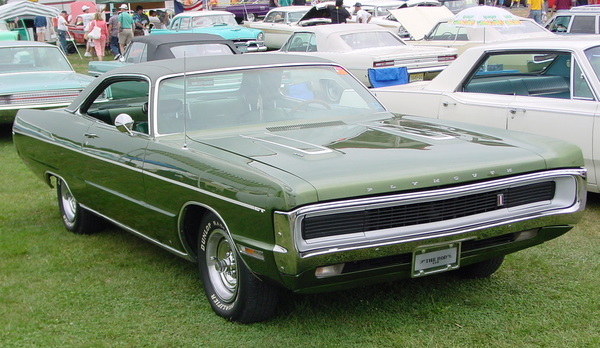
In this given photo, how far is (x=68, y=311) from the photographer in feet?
14.3

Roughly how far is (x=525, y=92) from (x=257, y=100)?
10.5 ft

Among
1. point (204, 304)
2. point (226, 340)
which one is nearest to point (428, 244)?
point (226, 340)

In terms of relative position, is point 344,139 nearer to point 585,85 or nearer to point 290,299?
point 290,299

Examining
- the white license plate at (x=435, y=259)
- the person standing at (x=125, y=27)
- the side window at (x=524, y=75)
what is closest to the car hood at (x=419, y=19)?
the person standing at (x=125, y=27)

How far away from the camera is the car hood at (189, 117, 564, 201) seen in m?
3.54

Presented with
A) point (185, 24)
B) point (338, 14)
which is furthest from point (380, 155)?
point (185, 24)

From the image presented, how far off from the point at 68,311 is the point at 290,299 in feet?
4.30

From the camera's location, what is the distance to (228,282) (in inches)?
163

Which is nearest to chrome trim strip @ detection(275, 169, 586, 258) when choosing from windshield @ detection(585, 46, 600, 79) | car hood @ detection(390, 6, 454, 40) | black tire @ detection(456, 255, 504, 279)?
black tire @ detection(456, 255, 504, 279)

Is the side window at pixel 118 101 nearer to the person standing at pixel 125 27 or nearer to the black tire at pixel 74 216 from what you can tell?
the black tire at pixel 74 216

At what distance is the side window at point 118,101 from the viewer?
5359 millimetres

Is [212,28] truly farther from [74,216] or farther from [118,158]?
[118,158]

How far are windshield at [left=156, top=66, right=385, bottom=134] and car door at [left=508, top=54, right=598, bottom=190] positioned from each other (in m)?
1.80

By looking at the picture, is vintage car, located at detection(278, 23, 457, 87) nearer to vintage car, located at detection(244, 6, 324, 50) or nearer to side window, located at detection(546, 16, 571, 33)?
side window, located at detection(546, 16, 571, 33)
